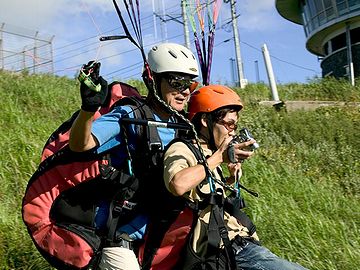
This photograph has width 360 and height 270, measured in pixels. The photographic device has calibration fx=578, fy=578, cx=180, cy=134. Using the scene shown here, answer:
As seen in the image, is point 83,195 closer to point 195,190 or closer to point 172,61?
point 195,190

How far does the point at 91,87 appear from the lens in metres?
2.47

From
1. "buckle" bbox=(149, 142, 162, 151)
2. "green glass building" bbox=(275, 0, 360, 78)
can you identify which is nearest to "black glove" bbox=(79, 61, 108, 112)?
"buckle" bbox=(149, 142, 162, 151)

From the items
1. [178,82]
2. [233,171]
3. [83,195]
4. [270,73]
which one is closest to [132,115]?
[178,82]

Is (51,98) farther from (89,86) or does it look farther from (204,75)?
(89,86)

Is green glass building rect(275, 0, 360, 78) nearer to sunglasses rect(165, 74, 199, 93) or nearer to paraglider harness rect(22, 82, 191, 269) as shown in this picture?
sunglasses rect(165, 74, 199, 93)

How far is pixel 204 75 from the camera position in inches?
147

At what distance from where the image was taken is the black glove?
245cm

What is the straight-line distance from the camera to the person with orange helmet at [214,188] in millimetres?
2715

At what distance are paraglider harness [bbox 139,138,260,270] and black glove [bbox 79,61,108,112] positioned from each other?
522 mm

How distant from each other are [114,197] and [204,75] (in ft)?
3.98

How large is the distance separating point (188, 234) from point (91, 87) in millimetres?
916

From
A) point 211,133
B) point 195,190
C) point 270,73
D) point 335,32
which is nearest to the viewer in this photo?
point 195,190

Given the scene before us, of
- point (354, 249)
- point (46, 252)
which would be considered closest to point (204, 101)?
point (46, 252)

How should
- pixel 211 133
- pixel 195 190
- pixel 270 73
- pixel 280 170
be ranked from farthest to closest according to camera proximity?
1. pixel 270 73
2. pixel 280 170
3. pixel 211 133
4. pixel 195 190
